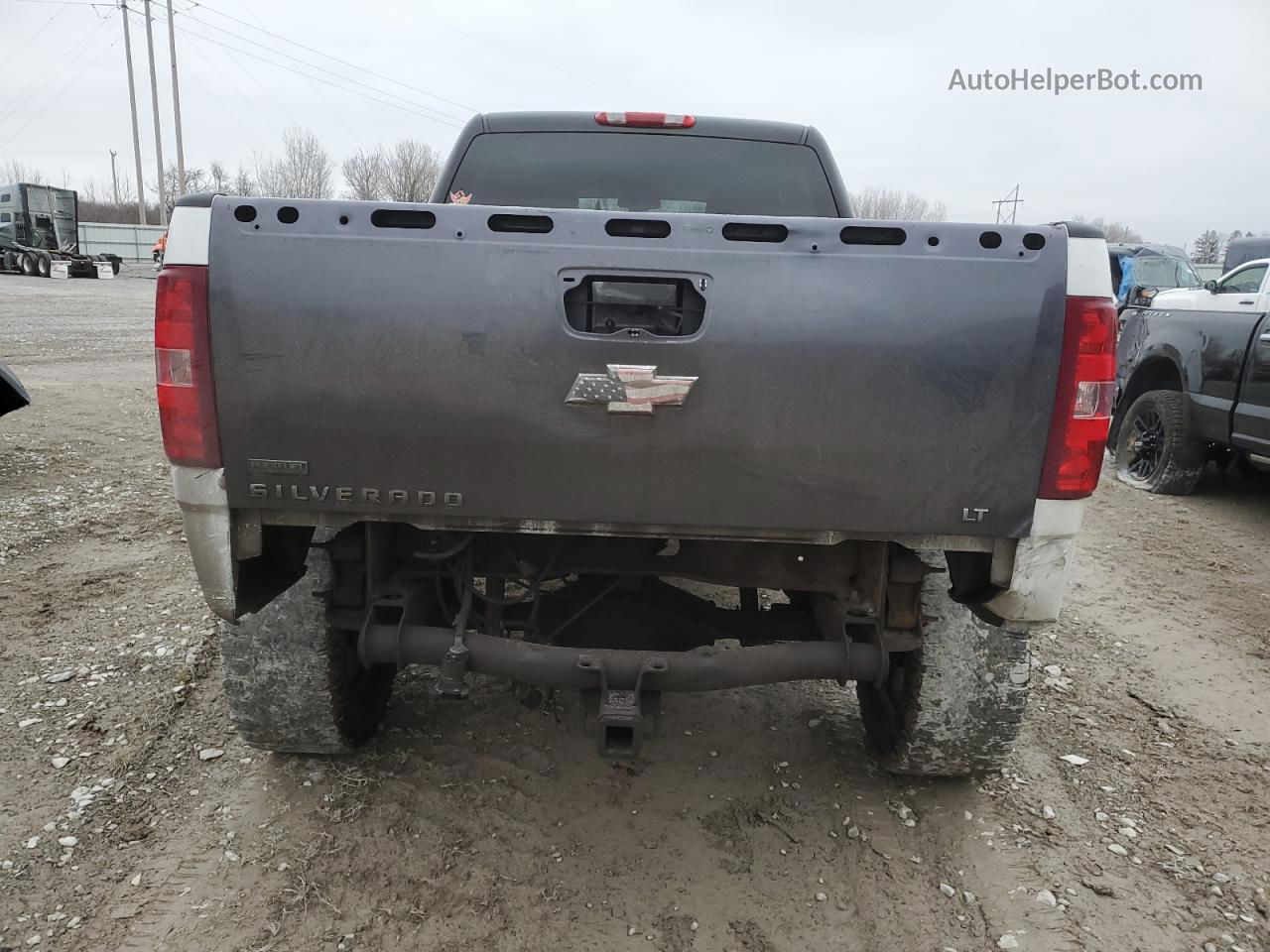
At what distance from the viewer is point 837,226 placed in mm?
2111

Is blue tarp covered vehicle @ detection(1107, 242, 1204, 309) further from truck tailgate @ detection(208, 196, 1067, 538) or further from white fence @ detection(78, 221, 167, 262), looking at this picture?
Answer: white fence @ detection(78, 221, 167, 262)

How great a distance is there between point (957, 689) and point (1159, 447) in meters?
6.06

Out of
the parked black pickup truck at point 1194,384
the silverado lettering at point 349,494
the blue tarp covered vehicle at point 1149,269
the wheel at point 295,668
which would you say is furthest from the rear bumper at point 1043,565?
the blue tarp covered vehicle at point 1149,269

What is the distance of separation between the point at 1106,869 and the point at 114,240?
50425 millimetres

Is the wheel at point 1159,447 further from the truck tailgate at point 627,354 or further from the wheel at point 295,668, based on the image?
the wheel at point 295,668

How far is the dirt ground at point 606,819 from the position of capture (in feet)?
8.01

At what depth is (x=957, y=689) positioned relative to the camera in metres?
2.77

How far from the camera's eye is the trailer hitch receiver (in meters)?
2.36

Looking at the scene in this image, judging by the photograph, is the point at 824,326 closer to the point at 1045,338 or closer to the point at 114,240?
the point at 1045,338

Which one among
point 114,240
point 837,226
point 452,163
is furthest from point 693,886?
point 114,240

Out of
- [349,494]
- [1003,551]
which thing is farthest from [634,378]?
[1003,551]

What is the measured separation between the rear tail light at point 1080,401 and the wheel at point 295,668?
6.55 ft

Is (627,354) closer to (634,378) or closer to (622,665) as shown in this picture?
(634,378)

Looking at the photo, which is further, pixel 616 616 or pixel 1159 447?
pixel 1159 447
